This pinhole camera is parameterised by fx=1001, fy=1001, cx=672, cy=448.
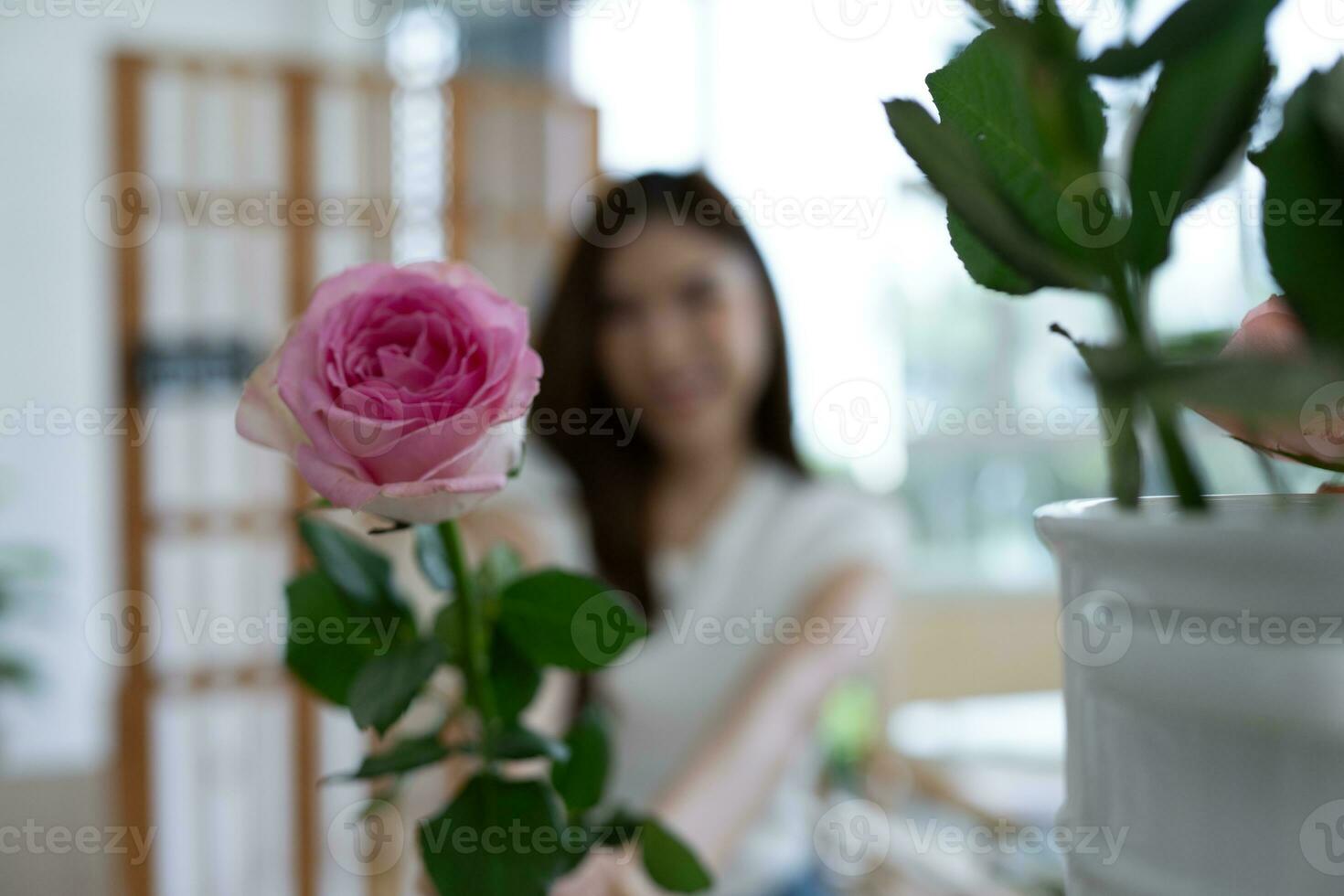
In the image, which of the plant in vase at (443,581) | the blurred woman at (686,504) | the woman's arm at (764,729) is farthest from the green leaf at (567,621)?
the blurred woman at (686,504)

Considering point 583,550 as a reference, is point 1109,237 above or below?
above

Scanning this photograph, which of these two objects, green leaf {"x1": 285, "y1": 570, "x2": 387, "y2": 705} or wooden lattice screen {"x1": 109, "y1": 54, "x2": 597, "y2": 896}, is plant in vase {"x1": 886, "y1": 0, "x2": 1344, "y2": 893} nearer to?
green leaf {"x1": 285, "y1": 570, "x2": 387, "y2": 705}

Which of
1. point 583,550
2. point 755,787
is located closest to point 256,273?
point 583,550

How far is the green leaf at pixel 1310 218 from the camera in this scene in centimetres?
20

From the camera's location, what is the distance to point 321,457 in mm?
250

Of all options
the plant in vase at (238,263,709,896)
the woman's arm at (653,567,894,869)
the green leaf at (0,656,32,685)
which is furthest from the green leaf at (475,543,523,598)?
the green leaf at (0,656,32,685)

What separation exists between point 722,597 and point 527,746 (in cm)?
121

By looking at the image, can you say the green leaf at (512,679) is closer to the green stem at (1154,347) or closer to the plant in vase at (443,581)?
the plant in vase at (443,581)

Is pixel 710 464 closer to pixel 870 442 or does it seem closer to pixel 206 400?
pixel 206 400

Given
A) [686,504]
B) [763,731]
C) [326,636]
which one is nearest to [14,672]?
[686,504]

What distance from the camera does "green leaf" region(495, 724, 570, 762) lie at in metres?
0.30

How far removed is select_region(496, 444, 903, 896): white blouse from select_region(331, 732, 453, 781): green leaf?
3.54 ft

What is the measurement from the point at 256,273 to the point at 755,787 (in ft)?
6.29

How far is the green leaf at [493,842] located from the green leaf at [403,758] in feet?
0.05
